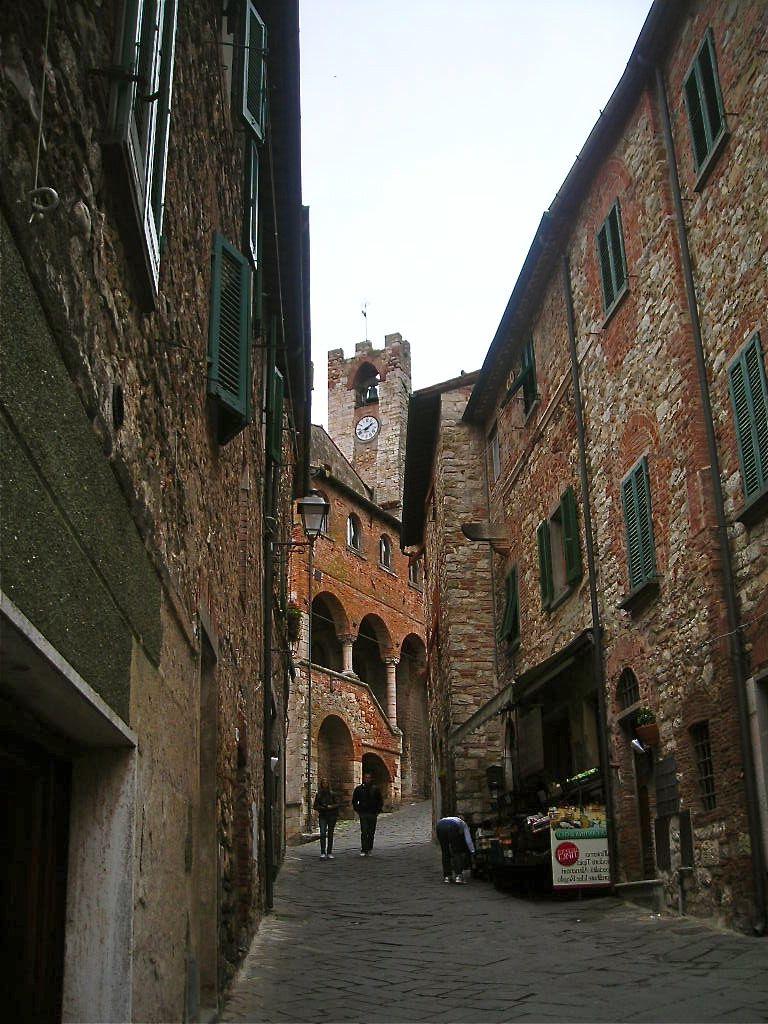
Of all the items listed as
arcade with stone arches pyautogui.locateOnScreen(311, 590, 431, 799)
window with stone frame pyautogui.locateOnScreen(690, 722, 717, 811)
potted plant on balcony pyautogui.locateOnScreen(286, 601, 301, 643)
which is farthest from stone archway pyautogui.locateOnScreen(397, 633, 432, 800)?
window with stone frame pyautogui.locateOnScreen(690, 722, 717, 811)

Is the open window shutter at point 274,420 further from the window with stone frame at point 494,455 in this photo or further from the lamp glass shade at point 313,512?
the window with stone frame at point 494,455

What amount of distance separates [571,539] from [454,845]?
4174 millimetres

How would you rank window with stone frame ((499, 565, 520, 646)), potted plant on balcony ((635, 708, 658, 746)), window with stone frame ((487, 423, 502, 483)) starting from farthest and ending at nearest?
window with stone frame ((487, 423, 502, 483)), window with stone frame ((499, 565, 520, 646)), potted plant on balcony ((635, 708, 658, 746))

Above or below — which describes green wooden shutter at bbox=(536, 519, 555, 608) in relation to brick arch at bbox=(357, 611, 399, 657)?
below

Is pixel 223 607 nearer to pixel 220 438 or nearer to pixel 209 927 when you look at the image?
pixel 220 438

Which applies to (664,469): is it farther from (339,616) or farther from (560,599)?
(339,616)

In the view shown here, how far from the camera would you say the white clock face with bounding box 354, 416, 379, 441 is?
5019 cm

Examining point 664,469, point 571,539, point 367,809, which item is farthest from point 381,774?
point 664,469

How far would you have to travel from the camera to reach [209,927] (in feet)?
20.1

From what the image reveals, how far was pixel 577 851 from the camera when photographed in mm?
11461

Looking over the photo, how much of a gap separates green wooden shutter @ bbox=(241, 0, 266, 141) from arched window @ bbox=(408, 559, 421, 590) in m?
32.2

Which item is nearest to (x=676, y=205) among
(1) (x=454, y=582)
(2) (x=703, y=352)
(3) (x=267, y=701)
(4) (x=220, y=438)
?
(2) (x=703, y=352)

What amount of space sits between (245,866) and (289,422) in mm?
9731

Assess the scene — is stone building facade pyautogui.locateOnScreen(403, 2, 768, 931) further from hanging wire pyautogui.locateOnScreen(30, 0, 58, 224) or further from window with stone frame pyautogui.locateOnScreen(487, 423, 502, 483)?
hanging wire pyautogui.locateOnScreen(30, 0, 58, 224)
